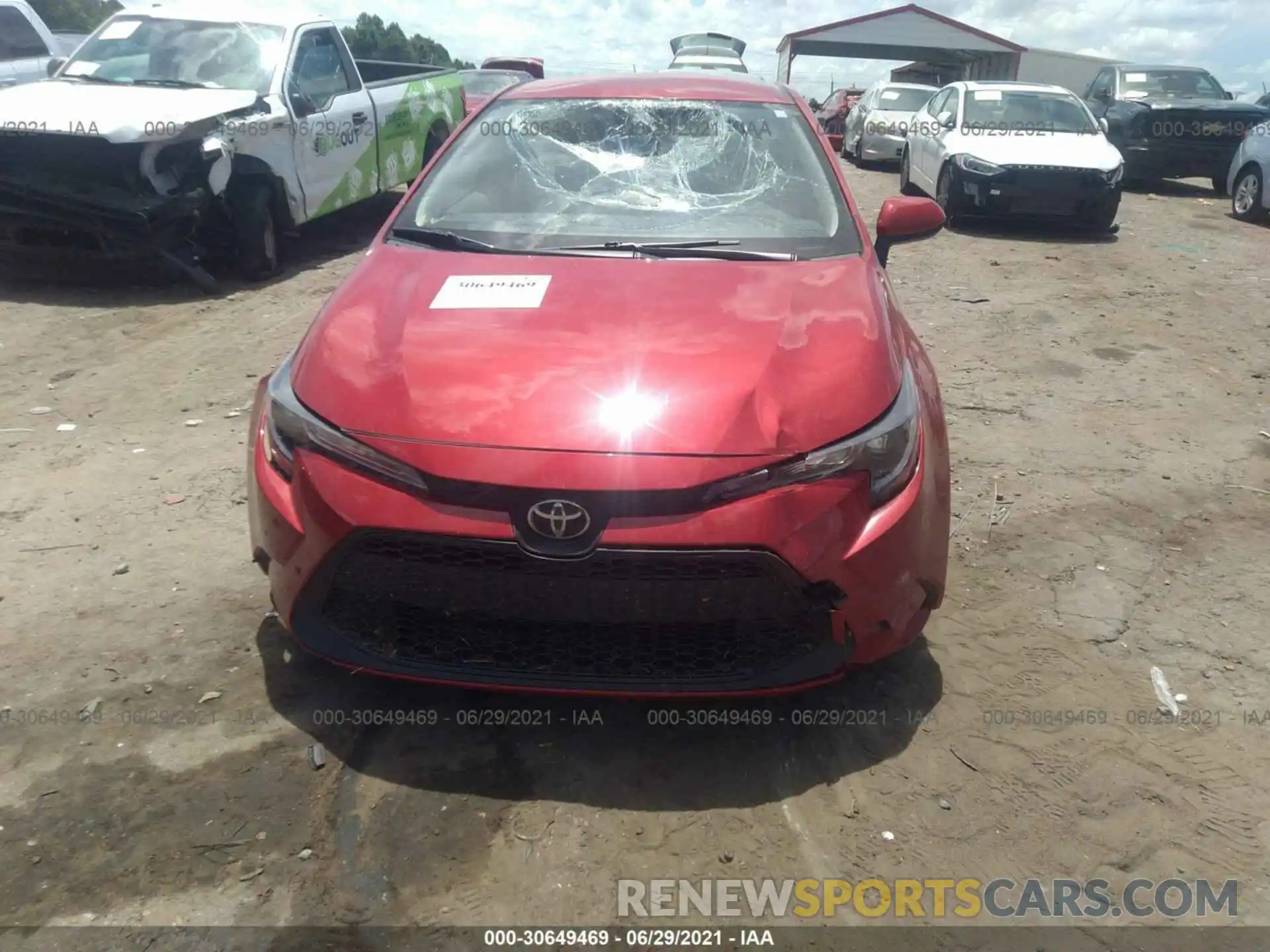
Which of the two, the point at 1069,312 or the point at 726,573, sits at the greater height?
the point at 726,573

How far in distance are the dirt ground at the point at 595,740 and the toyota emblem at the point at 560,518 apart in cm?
67

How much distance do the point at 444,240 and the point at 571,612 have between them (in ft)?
5.05

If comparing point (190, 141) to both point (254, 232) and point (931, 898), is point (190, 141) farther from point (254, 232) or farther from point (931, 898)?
point (931, 898)

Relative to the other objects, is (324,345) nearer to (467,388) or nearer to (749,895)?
(467,388)

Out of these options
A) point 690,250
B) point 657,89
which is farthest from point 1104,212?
point 690,250

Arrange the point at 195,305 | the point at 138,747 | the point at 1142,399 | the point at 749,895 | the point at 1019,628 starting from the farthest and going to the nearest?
the point at 195,305 < the point at 1142,399 < the point at 1019,628 < the point at 138,747 < the point at 749,895

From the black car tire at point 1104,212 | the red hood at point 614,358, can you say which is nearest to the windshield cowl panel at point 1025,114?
the black car tire at point 1104,212

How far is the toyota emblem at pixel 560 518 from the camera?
2164 mm

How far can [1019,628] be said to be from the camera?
3109mm

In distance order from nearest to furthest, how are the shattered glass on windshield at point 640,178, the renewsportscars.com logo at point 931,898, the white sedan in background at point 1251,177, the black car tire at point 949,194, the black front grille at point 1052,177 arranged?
the renewsportscars.com logo at point 931,898, the shattered glass on windshield at point 640,178, the black front grille at point 1052,177, the black car tire at point 949,194, the white sedan in background at point 1251,177

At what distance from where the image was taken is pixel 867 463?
2314 millimetres

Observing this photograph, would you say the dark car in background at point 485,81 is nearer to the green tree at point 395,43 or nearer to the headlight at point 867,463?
the headlight at point 867,463

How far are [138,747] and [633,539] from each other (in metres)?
1.43

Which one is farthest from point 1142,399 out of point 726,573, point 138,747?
point 138,747
